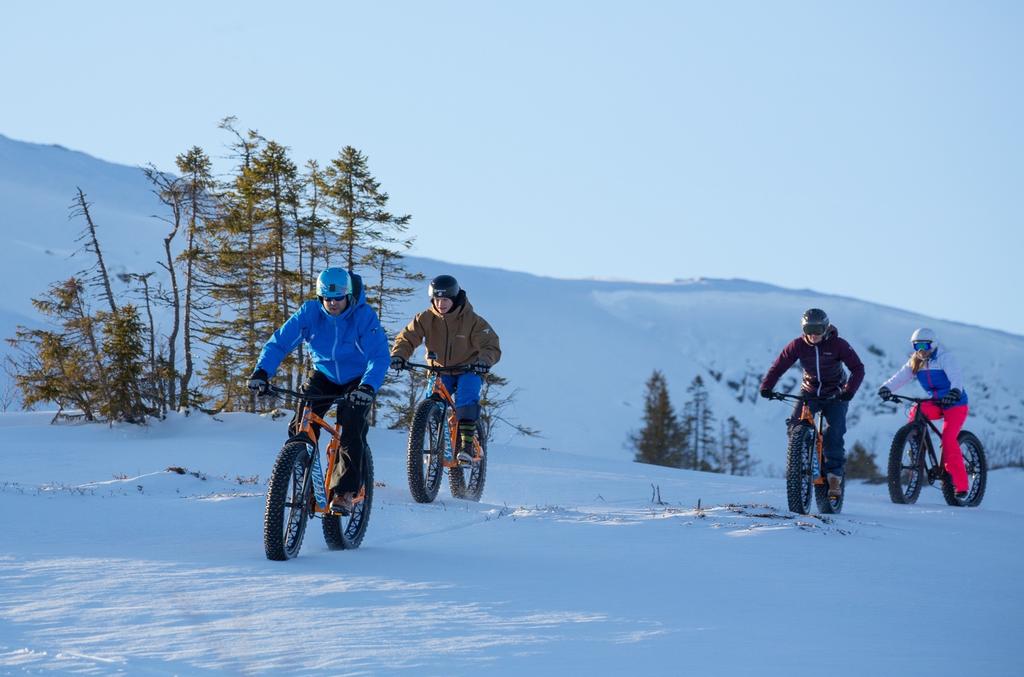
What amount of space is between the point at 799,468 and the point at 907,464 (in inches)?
144

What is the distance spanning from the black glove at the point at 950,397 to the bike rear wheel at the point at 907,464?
1.52 ft

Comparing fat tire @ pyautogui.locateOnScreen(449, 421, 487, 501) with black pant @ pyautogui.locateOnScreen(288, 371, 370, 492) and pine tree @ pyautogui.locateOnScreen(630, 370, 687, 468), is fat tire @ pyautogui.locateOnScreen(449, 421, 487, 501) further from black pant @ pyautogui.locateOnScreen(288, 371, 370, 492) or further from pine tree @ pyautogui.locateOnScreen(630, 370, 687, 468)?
pine tree @ pyautogui.locateOnScreen(630, 370, 687, 468)

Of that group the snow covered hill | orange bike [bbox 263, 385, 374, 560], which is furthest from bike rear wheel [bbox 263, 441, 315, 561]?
the snow covered hill

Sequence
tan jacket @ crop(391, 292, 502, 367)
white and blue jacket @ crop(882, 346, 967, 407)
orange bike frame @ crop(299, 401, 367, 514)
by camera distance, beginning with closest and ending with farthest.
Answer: orange bike frame @ crop(299, 401, 367, 514) → tan jacket @ crop(391, 292, 502, 367) → white and blue jacket @ crop(882, 346, 967, 407)

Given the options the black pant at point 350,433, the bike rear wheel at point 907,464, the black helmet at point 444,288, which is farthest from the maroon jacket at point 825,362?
the black pant at point 350,433

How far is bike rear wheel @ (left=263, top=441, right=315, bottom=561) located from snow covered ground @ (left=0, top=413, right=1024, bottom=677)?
174mm

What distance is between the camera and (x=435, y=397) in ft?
39.6

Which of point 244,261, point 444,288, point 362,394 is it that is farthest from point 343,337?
point 244,261

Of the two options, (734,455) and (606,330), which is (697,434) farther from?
(606,330)

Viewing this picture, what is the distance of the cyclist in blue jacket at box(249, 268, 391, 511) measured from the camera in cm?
826

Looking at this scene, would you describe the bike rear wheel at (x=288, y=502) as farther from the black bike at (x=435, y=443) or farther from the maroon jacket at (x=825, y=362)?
the maroon jacket at (x=825, y=362)

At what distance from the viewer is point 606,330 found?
385 ft

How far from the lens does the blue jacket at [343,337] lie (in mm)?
8414

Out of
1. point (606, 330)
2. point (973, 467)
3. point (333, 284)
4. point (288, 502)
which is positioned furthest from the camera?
point (606, 330)
